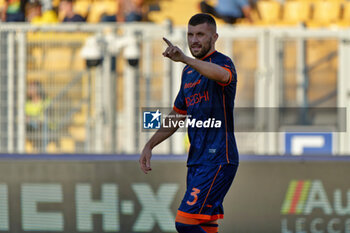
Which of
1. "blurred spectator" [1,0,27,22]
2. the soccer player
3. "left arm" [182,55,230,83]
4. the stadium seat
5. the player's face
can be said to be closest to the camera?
A: "left arm" [182,55,230,83]

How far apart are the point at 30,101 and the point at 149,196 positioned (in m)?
1.90

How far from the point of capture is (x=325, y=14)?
11.3 metres

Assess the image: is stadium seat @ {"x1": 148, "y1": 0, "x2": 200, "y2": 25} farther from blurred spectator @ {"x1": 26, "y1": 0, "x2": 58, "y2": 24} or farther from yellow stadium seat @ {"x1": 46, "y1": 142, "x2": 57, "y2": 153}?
yellow stadium seat @ {"x1": 46, "y1": 142, "x2": 57, "y2": 153}

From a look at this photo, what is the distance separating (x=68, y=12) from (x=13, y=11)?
0.96 metres

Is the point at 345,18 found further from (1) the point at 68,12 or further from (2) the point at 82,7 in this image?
(1) the point at 68,12

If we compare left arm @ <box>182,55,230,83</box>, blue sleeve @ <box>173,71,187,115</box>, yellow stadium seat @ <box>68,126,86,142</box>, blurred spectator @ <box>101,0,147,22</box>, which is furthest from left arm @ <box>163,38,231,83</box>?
blurred spectator @ <box>101,0,147,22</box>

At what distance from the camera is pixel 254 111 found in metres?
8.38

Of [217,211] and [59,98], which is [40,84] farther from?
[217,211]

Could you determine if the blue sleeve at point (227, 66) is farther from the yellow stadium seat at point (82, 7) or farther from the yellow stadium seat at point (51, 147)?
the yellow stadium seat at point (82, 7)

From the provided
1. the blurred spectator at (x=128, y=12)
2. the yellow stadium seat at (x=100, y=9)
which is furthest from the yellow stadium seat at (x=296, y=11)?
the yellow stadium seat at (x=100, y=9)

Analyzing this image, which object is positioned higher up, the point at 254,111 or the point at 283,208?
the point at 254,111

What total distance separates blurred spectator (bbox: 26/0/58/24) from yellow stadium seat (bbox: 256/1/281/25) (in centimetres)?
316

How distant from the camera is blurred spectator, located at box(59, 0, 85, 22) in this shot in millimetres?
10609

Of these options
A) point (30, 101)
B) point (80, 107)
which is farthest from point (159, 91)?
point (30, 101)
